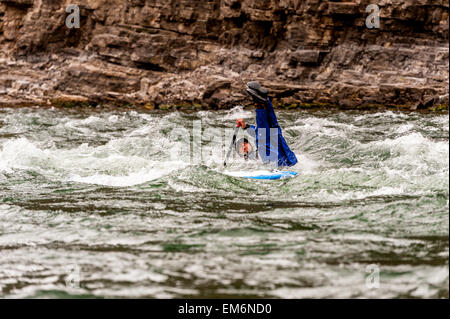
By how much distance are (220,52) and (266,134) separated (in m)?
14.9

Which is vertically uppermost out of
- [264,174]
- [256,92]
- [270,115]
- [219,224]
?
[256,92]

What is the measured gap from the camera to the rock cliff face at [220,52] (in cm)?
2138

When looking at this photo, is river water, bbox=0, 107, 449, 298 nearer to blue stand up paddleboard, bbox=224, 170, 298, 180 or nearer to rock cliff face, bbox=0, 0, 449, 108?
blue stand up paddleboard, bbox=224, 170, 298, 180

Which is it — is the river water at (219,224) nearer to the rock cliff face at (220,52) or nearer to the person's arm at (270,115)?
the person's arm at (270,115)

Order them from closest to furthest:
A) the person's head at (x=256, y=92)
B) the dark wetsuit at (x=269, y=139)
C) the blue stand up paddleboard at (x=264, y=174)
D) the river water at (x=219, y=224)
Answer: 1. the river water at (x=219, y=224)
2. the blue stand up paddleboard at (x=264, y=174)
3. the person's head at (x=256, y=92)
4. the dark wetsuit at (x=269, y=139)

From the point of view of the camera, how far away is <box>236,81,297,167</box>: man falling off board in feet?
30.8

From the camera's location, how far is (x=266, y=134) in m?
9.60

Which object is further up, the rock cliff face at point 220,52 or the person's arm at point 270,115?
the rock cliff face at point 220,52

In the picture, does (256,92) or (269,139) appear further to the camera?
(269,139)

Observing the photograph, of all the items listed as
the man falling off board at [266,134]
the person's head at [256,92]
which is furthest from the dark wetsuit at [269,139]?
the person's head at [256,92]

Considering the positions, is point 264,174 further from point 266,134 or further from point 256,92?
point 256,92

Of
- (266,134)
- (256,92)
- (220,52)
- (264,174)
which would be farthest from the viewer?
(220,52)

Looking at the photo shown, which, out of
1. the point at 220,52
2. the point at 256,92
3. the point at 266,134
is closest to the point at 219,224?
the point at 256,92
